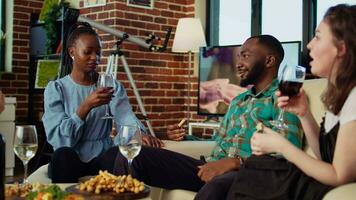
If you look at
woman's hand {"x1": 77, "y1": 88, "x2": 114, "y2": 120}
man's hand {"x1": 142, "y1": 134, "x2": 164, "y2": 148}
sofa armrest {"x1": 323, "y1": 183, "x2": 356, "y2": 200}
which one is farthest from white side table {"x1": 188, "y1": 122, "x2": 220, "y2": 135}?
sofa armrest {"x1": 323, "y1": 183, "x2": 356, "y2": 200}

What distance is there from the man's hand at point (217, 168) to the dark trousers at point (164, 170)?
195mm

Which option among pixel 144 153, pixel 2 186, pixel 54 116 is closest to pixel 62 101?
pixel 54 116

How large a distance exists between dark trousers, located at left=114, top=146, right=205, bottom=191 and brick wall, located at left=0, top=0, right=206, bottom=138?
2.09 meters

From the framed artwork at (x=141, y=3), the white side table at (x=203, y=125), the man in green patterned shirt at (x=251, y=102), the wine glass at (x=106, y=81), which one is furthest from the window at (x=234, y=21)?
the wine glass at (x=106, y=81)

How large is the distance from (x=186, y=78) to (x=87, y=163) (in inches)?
100

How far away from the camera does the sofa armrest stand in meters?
1.25

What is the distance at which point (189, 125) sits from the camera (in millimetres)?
4328

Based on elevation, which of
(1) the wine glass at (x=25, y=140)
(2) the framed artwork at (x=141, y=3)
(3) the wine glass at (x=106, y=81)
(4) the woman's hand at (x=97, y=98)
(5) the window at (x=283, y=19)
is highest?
(2) the framed artwork at (x=141, y=3)

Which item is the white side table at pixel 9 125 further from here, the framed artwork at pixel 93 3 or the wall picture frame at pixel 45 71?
the framed artwork at pixel 93 3

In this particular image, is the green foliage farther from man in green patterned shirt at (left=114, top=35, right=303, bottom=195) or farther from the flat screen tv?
man in green patterned shirt at (left=114, top=35, right=303, bottom=195)

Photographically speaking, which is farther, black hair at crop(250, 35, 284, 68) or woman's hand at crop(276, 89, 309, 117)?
black hair at crop(250, 35, 284, 68)

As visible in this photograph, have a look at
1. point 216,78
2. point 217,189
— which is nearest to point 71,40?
point 217,189

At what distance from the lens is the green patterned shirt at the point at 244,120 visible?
7.02 ft

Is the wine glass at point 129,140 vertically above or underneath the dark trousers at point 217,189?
above
